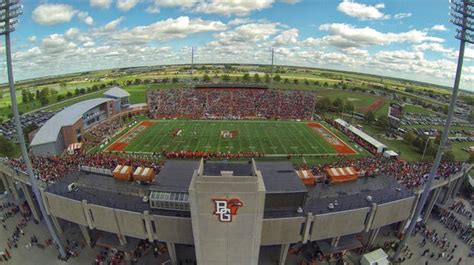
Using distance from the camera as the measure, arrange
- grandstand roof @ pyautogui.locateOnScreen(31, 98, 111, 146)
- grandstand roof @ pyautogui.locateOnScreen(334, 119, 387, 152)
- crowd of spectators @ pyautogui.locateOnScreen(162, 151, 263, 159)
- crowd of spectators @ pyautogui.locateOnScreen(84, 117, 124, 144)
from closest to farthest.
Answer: grandstand roof @ pyautogui.locateOnScreen(31, 98, 111, 146) < crowd of spectators @ pyautogui.locateOnScreen(162, 151, 263, 159) < grandstand roof @ pyautogui.locateOnScreen(334, 119, 387, 152) < crowd of spectators @ pyautogui.locateOnScreen(84, 117, 124, 144)

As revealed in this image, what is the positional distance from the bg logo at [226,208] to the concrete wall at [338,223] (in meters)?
8.29

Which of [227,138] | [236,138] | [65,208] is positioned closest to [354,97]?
[236,138]

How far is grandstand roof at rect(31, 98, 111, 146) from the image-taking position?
130 feet

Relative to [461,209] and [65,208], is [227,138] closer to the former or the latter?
[65,208]

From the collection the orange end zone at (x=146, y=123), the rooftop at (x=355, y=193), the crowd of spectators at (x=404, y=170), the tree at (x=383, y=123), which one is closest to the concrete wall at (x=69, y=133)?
the orange end zone at (x=146, y=123)

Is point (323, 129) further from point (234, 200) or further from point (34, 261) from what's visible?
point (34, 261)

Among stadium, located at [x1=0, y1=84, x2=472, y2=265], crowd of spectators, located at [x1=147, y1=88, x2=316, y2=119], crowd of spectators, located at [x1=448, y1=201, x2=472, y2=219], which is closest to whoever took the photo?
stadium, located at [x1=0, y1=84, x2=472, y2=265]

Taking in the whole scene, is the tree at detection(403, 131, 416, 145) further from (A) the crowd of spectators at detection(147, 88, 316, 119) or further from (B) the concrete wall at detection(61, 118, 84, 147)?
(B) the concrete wall at detection(61, 118, 84, 147)

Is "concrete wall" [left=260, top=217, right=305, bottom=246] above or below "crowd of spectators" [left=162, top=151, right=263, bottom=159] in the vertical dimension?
above

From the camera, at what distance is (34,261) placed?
23.1 meters

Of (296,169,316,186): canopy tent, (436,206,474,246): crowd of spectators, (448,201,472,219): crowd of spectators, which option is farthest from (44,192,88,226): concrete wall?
(448,201,472,219): crowd of spectators

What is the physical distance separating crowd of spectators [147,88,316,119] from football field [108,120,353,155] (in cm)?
559

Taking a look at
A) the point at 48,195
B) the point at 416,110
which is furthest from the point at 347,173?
the point at 416,110

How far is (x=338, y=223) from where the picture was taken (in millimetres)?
21703
